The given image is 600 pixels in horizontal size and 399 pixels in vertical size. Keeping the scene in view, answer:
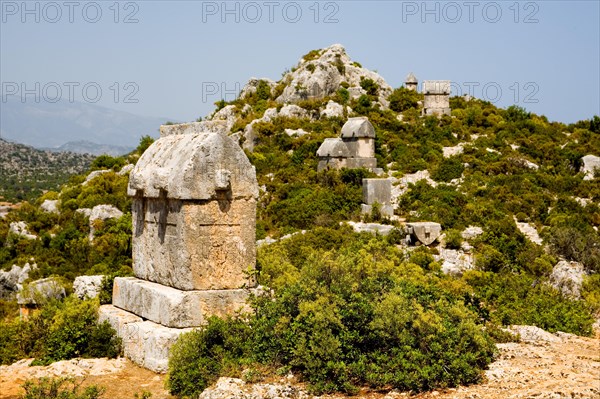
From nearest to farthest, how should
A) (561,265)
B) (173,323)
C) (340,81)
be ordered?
(173,323), (561,265), (340,81)

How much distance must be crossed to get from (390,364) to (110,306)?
15.6ft

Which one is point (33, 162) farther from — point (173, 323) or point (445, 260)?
point (173, 323)

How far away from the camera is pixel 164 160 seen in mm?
8953

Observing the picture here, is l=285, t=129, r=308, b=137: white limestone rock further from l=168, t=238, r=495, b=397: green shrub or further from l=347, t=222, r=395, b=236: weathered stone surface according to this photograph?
l=168, t=238, r=495, b=397: green shrub

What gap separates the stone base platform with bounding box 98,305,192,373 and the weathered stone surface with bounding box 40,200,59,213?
61.2 feet

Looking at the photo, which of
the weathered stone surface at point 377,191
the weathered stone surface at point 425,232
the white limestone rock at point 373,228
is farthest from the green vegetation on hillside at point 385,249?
the white limestone rock at point 373,228

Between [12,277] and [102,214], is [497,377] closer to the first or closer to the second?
[102,214]

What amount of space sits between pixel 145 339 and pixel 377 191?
52.6 feet

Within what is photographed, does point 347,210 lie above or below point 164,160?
below

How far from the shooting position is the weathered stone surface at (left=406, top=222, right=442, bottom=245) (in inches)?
785

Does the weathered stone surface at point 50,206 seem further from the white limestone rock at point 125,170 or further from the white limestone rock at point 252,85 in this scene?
the white limestone rock at point 252,85

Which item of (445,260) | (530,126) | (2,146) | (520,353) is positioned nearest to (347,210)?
(445,260)

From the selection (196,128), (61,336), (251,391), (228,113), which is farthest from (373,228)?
(228,113)

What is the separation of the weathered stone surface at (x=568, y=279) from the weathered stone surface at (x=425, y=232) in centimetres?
411
